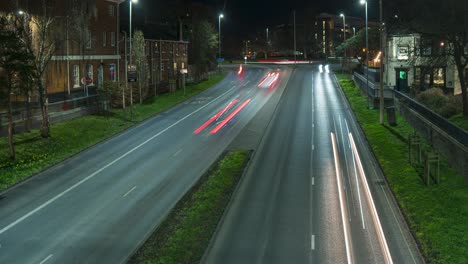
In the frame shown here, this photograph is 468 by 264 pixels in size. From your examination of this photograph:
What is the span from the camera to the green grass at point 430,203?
56.0 feet

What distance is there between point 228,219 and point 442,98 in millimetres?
28108

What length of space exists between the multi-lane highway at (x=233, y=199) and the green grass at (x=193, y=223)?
16.7 inches

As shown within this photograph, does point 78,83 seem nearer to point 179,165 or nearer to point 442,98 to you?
point 179,165

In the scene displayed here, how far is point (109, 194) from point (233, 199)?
5.55m

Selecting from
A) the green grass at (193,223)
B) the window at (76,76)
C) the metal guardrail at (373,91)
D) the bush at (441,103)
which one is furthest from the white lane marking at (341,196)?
the window at (76,76)

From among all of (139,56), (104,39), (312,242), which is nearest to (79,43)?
(139,56)

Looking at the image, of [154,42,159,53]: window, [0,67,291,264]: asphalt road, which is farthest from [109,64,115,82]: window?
[0,67,291,264]: asphalt road

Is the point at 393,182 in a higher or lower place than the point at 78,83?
lower

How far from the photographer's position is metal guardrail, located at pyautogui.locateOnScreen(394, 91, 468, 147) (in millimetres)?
25608

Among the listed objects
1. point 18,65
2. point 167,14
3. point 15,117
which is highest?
point 167,14

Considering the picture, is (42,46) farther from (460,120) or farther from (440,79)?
(440,79)

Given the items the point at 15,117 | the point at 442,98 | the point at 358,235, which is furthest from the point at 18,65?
the point at 442,98

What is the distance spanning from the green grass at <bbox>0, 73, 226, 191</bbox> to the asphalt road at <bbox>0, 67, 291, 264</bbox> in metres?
0.88

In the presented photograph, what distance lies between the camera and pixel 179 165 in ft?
97.1
